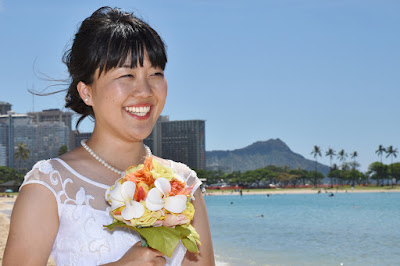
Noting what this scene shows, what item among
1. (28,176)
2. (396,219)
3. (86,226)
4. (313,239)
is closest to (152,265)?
(86,226)

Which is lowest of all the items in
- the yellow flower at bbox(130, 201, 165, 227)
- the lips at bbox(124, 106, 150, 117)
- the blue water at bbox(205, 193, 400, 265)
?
the blue water at bbox(205, 193, 400, 265)

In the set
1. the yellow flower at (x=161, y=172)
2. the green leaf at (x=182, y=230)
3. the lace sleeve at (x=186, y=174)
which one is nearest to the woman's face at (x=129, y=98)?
the yellow flower at (x=161, y=172)

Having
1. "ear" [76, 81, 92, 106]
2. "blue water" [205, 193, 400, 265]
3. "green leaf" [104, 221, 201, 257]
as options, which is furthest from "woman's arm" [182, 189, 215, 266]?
"blue water" [205, 193, 400, 265]

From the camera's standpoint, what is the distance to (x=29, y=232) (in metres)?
1.74

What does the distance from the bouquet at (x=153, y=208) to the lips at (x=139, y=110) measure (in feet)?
0.75

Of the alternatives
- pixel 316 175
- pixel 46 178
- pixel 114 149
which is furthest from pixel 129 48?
pixel 316 175

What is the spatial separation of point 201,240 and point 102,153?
1.74 ft

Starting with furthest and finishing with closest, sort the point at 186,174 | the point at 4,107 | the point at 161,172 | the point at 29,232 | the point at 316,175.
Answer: the point at 4,107, the point at 316,175, the point at 186,174, the point at 161,172, the point at 29,232

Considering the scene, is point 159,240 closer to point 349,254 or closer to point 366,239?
point 349,254

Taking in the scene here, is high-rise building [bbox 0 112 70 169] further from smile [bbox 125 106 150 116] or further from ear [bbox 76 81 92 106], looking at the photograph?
smile [bbox 125 106 150 116]

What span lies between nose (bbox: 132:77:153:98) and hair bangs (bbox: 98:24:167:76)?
0.21ft

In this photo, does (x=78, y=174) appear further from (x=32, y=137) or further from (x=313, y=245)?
(x=32, y=137)

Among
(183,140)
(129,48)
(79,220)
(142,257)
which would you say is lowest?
(142,257)

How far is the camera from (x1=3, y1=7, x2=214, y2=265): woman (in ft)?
6.12
